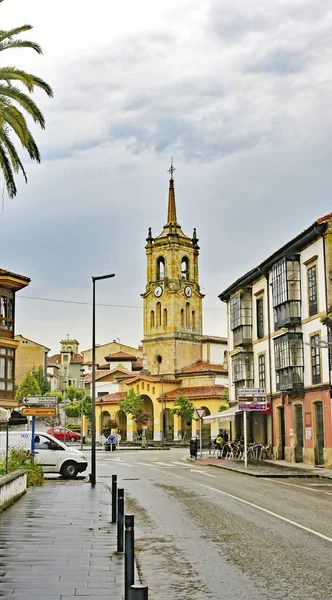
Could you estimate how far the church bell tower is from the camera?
100 metres

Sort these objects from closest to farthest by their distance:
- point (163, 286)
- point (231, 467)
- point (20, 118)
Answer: point (20, 118), point (231, 467), point (163, 286)

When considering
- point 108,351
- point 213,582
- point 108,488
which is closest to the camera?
point 213,582

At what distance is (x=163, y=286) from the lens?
10162 cm

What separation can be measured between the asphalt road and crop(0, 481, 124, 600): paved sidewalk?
53 cm

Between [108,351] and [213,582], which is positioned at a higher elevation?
[108,351]

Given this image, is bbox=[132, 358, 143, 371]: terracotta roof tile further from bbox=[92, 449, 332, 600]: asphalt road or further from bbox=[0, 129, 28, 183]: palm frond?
bbox=[0, 129, 28, 183]: palm frond

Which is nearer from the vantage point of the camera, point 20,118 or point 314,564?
point 314,564

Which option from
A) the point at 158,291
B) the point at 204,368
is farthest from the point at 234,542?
the point at 158,291

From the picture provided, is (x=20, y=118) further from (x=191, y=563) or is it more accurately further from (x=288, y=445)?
(x=288, y=445)

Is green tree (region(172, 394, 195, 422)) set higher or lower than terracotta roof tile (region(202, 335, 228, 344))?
lower

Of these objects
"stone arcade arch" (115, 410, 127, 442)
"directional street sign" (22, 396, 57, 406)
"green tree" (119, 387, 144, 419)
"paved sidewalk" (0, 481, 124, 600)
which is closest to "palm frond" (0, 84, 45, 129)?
"directional street sign" (22, 396, 57, 406)

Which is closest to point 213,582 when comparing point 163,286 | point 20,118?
point 20,118

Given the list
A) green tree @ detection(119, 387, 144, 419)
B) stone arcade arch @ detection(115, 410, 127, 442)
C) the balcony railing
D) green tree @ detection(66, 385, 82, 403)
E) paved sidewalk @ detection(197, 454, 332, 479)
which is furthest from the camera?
green tree @ detection(66, 385, 82, 403)

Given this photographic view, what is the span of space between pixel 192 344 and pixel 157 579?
305 feet
